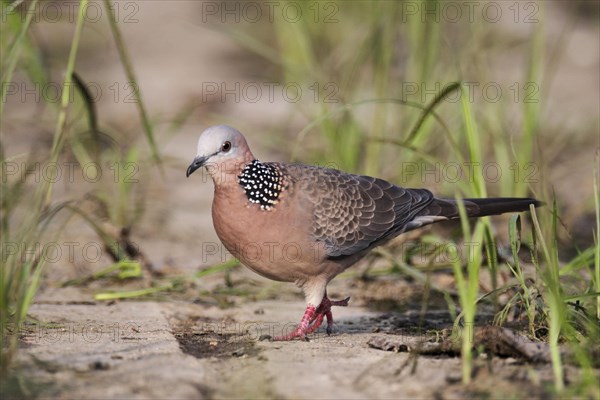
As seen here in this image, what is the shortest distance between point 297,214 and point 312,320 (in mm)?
548

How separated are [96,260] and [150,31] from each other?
8.09m

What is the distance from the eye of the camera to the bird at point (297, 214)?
14.8 ft

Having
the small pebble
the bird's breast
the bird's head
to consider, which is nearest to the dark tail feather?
the bird's breast

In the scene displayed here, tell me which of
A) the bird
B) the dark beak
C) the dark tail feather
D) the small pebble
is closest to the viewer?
the small pebble

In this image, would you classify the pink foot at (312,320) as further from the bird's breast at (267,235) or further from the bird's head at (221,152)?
the bird's head at (221,152)

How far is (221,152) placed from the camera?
15.0 ft

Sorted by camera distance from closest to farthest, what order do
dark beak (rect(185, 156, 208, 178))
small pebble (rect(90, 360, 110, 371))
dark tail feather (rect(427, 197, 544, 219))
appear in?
1. small pebble (rect(90, 360, 110, 371))
2. dark beak (rect(185, 156, 208, 178))
3. dark tail feather (rect(427, 197, 544, 219))

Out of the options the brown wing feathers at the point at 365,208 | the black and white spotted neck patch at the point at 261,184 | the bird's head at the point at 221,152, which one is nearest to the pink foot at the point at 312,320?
the brown wing feathers at the point at 365,208

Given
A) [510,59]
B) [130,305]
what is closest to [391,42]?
[130,305]

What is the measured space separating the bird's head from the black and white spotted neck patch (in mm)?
52

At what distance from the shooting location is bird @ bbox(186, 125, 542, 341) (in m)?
4.51

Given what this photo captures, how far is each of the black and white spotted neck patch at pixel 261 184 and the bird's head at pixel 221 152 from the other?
52mm

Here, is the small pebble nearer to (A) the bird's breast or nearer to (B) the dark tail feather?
(A) the bird's breast

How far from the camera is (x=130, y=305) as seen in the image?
17.0ft
